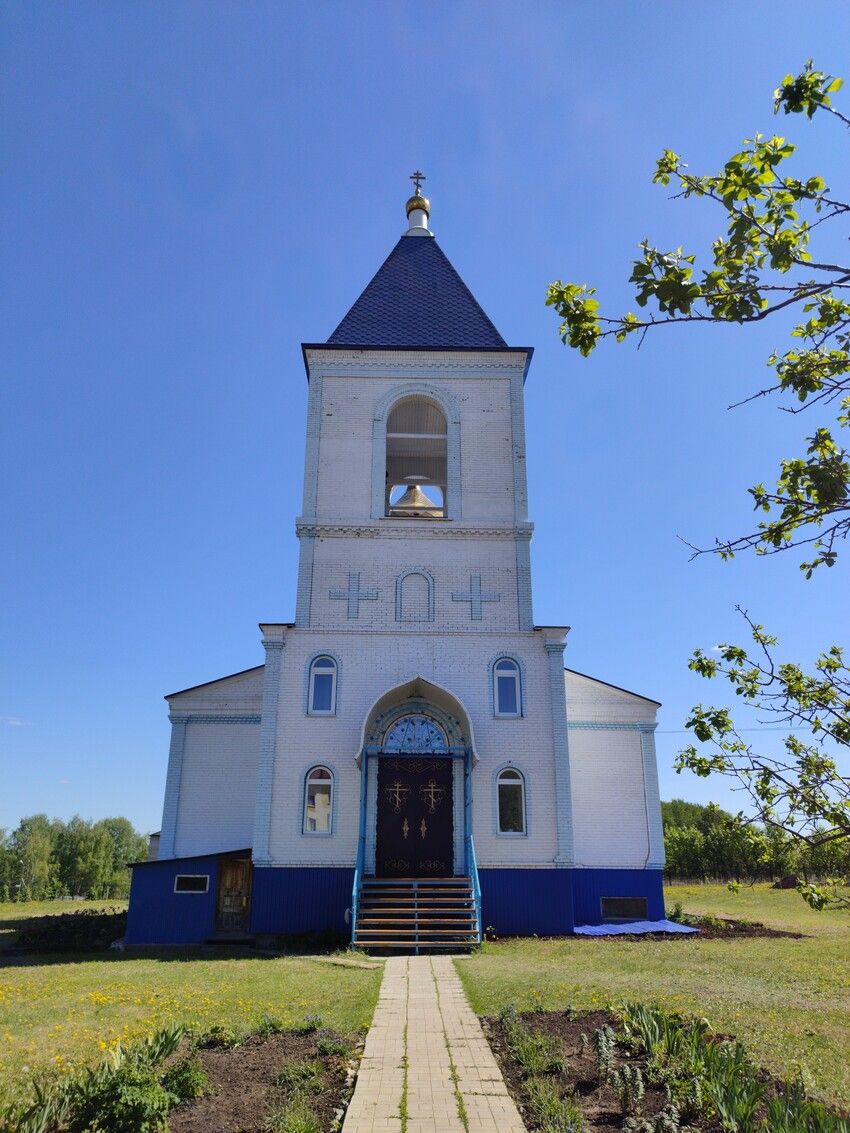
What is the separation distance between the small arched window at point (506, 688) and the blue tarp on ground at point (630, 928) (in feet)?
13.5

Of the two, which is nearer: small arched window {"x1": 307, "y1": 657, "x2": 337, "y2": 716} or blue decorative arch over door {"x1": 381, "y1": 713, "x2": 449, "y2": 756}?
blue decorative arch over door {"x1": 381, "y1": 713, "x2": 449, "y2": 756}

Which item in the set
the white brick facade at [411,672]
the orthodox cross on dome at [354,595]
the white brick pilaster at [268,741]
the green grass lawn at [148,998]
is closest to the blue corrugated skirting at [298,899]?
the white brick facade at [411,672]

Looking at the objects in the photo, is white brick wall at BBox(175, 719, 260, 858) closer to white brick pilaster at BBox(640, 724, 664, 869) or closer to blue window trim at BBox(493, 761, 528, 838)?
blue window trim at BBox(493, 761, 528, 838)

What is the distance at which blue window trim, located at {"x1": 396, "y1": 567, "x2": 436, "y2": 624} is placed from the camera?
1619 centimetres

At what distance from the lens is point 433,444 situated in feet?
63.9

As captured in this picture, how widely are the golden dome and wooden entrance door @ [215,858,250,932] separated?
55.8 feet

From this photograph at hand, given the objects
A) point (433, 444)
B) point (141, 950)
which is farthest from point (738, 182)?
point (433, 444)

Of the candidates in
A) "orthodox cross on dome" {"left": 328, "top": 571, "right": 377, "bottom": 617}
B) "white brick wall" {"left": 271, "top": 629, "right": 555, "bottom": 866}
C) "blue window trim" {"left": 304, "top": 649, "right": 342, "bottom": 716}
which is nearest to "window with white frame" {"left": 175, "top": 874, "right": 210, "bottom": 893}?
"white brick wall" {"left": 271, "top": 629, "right": 555, "bottom": 866}

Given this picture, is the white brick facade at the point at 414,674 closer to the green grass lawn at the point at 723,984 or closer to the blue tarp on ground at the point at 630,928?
the blue tarp on ground at the point at 630,928

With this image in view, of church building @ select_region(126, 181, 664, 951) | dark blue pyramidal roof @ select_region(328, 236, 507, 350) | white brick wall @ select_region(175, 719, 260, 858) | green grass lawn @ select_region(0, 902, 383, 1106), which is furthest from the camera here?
dark blue pyramidal roof @ select_region(328, 236, 507, 350)

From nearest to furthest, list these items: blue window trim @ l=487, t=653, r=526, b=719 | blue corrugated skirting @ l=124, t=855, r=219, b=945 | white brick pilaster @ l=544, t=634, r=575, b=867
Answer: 1. blue corrugated skirting @ l=124, t=855, r=219, b=945
2. white brick pilaster @ l=544, t=634, r=575, b=867
3. blue window trim @ l=487, t=653, r=526, b=719

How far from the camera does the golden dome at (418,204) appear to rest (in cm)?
2181

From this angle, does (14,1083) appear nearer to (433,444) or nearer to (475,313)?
(433,444)

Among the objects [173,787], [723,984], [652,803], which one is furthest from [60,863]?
[723,984]
